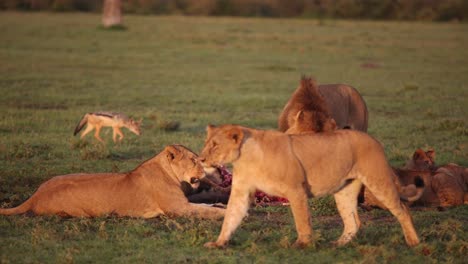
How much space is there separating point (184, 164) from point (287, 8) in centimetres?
4515

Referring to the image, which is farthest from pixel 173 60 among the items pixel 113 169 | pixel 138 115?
pixel 113 169

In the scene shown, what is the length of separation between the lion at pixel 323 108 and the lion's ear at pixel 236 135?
4.79 ft

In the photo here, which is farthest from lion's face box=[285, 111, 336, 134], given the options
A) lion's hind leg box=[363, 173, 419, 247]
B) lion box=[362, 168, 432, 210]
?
lion's hind leg box=[363, 173, 419, 247]

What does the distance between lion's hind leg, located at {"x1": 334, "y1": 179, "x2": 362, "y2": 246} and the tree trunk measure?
26.1 metres

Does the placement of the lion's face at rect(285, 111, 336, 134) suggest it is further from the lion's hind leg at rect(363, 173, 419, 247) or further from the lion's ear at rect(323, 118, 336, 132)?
the lion's hind leg at rect(363, 173, 419, 247)

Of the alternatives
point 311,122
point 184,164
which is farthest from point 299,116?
→ point 184,164

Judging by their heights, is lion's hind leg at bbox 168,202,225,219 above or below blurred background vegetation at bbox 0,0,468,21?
above

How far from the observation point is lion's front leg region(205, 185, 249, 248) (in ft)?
17.0

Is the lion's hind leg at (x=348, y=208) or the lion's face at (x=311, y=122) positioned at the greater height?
the lion's face at (x=311, y=122)

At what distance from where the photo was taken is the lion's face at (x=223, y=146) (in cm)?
502

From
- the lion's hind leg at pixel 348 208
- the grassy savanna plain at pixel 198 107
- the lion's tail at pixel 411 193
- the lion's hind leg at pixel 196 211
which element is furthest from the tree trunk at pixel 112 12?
the lion's hind leg at pixel 348 208

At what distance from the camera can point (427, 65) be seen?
2147cm

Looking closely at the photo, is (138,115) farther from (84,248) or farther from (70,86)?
(84,248)

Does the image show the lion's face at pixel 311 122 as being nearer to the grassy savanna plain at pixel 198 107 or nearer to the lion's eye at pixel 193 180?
the grassy savanna plain at pixel 198 107
